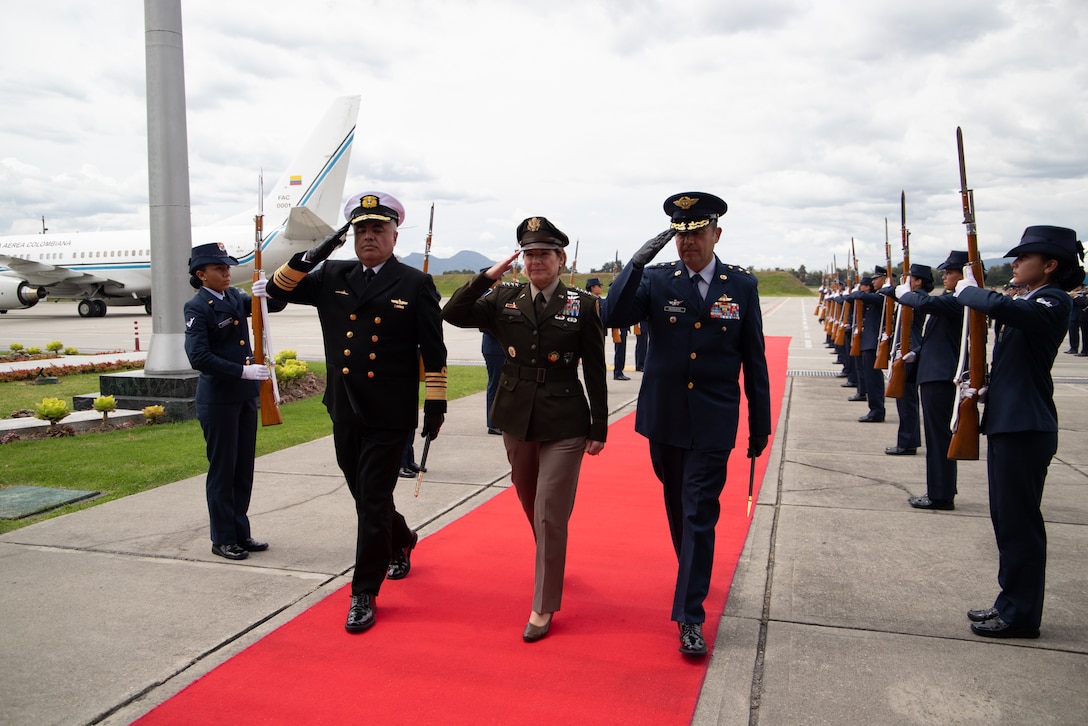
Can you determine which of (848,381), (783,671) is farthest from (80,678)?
(848,381)

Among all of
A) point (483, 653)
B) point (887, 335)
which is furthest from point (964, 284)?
point (887, 335)

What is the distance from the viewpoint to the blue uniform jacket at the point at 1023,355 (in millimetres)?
3715

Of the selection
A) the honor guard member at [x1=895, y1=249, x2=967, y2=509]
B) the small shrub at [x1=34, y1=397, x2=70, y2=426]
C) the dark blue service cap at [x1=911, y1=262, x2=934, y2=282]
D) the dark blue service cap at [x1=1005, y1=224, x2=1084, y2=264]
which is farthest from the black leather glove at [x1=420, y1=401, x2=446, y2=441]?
the small shrub at [x1=34, y1=397, x2=70, y2=426]

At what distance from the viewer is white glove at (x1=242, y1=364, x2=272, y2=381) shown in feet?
16.2

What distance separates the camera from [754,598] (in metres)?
4.34

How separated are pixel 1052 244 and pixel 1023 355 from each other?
0.53 meters

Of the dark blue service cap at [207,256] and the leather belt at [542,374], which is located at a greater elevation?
the dark blue service cap at [207,256]

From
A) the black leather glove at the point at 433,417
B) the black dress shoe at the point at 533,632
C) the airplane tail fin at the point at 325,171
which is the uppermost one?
the airplane tail fin at the point at 325,171

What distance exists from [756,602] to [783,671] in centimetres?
81

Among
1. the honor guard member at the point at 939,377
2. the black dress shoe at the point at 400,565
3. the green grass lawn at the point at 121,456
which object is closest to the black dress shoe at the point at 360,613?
the black dress shoe at the point at 400,565

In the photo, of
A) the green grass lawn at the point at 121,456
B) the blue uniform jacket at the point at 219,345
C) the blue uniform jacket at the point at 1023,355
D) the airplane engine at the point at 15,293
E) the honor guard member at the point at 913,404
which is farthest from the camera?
the airplane engine at the point at 15,293

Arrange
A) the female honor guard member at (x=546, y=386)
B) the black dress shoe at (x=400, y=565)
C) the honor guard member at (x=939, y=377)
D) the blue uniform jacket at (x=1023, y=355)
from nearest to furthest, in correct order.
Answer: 1. the blue uniform jacket at (x=1023, y=355)
2. the female honor guard member at (x=546, y=386)
3. the black dress shoe at (x=400, y=565)
4. the honor guard member at (x=939, y=377)

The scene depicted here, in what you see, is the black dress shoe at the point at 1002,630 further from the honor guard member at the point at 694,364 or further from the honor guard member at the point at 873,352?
the honor guard member at the point at 873,352

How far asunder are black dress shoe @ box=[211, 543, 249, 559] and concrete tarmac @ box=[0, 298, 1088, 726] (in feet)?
0.15
